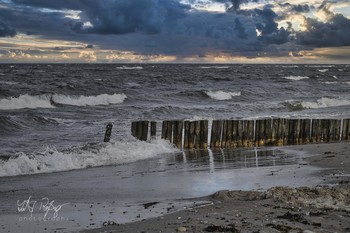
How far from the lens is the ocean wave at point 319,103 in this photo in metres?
33.1

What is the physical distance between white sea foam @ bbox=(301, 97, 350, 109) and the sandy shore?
26133 mm

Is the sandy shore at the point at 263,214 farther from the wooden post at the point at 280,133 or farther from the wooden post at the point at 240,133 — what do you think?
the wooden post at the point at 280,133

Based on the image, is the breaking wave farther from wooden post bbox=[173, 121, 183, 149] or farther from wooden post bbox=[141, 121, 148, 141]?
wooden post bbox=[173, 121, 183, 149]

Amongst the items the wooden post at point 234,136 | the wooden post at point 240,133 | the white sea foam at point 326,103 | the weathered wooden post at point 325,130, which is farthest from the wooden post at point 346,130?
the white sea foam at point 326,103

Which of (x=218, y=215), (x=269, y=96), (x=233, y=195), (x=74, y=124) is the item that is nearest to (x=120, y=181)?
(x=233, y=195)

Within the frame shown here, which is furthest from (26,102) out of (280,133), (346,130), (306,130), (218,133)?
(346,130)

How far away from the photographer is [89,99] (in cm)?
3591

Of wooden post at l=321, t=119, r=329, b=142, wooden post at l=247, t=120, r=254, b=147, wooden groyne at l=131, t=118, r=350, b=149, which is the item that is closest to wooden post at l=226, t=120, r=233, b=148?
wooden groyne at l=131, t=118, r=350, b=149

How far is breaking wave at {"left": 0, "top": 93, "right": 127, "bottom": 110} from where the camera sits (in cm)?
3238

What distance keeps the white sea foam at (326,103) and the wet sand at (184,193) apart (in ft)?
69.2

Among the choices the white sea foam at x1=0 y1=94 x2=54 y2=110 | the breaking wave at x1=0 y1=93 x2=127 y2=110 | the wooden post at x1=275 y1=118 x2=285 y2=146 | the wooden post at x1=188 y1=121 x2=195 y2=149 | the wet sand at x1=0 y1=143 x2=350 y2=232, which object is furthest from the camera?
the breaking wave at x1=0 y1=93 x2=127 y2=110

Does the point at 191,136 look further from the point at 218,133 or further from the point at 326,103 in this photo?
the point at 326,103

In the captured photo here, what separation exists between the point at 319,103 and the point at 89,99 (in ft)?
57.7

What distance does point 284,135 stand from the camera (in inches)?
615
